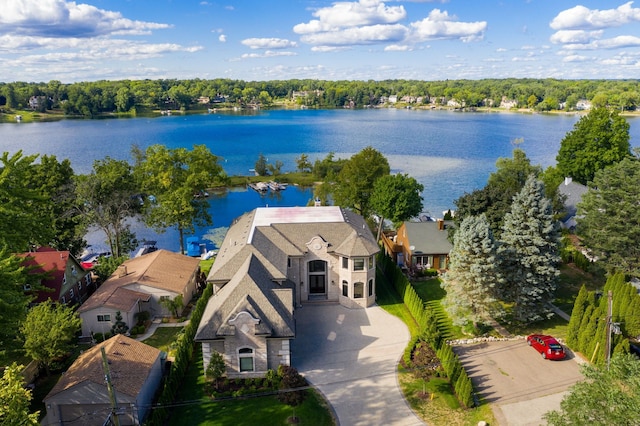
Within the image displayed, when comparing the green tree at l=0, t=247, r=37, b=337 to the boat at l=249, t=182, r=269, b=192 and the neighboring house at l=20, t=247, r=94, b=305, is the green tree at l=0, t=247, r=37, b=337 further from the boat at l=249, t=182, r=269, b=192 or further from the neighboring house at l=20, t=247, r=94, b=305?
the boat at l=249, t=182, r=269, b=192

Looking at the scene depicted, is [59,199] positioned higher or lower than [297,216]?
higher

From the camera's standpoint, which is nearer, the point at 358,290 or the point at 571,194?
the point at 358,290

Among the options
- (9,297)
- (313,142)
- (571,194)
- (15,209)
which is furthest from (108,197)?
(313,142)

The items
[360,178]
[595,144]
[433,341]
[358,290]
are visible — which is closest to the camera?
[433,341]

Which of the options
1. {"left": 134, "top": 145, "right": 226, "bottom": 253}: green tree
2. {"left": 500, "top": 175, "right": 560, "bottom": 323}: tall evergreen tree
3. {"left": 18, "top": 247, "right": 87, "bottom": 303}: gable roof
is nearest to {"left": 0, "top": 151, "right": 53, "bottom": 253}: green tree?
{"left": 18, "top": 247, "right": 87, "bottom": 303}: gable roof

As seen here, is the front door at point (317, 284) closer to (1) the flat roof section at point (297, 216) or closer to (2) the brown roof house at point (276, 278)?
(2) the brown roof house at point (276, 278)

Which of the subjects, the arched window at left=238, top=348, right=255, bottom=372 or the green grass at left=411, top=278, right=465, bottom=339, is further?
the green grass at left=411, top=278, right=465, bottom=339

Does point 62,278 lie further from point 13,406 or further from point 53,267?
point 13,406
